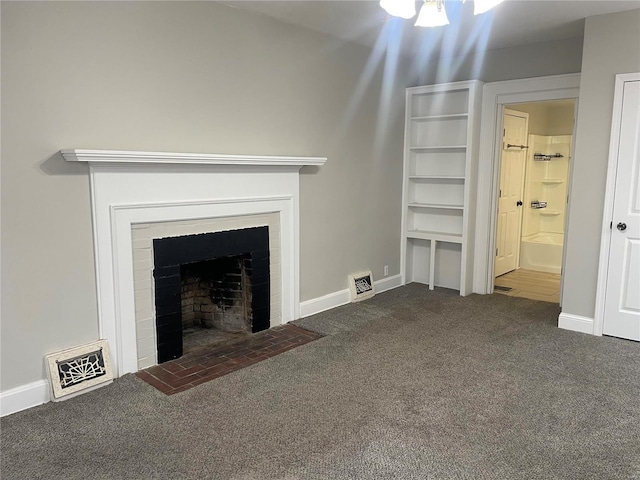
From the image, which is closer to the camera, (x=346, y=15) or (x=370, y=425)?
(x=370, y=425)

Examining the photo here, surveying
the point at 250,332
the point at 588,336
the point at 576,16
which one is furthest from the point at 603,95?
the point at 250,332

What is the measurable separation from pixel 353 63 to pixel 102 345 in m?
3.28

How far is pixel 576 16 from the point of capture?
3686mm

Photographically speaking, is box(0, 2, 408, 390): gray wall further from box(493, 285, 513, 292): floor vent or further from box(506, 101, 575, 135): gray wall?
box(506, 101, 575, 135): gray wall

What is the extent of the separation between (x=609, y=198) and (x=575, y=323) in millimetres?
1071

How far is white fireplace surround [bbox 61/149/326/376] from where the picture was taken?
2.88 meters

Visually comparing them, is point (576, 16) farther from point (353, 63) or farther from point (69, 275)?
point (69, 275)

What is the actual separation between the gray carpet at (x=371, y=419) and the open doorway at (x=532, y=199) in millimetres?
2121

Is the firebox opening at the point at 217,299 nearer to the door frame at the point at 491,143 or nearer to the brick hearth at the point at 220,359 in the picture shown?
the brick hearth at the point at 220,359

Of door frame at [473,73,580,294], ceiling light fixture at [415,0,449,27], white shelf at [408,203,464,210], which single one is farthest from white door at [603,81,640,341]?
ceiling light fixture at [415,0,449,27]

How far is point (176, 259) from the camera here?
10.8ft

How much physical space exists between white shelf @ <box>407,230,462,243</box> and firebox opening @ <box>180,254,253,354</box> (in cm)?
226

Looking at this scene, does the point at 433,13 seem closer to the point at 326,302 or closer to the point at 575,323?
the point at 326,302

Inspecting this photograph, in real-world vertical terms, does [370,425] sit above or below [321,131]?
below
